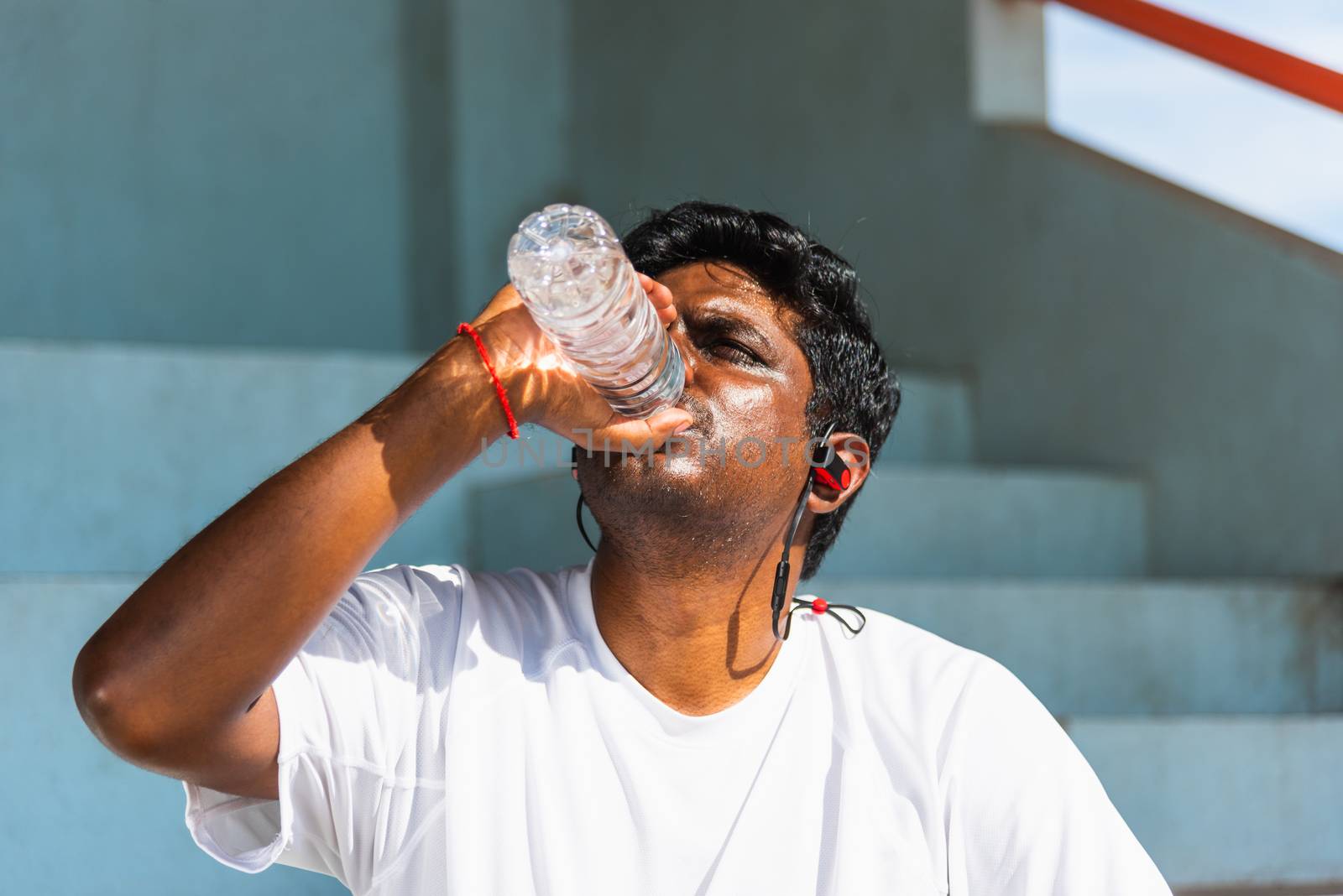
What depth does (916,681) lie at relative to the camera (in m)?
1.49

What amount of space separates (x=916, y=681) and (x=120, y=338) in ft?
12.3

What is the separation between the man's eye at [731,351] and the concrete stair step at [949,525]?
132 cm

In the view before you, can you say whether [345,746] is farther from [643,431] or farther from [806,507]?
[806,507]

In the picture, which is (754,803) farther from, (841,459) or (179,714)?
(179,714)

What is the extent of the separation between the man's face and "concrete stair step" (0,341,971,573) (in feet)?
5.17

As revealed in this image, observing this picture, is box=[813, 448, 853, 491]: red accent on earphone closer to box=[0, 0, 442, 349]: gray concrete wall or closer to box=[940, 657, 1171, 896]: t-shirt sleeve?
box=[940, 657, 1171, 896]: t-shirt sleeve

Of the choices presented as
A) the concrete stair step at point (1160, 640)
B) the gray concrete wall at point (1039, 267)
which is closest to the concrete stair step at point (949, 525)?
the gray concrete wall at point (1039, 267)

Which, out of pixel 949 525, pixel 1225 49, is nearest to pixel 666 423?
pixel 949 525

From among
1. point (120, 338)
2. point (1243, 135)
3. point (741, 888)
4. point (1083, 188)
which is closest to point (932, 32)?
point (1083, 188)

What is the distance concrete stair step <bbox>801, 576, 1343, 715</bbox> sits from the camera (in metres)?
2.73

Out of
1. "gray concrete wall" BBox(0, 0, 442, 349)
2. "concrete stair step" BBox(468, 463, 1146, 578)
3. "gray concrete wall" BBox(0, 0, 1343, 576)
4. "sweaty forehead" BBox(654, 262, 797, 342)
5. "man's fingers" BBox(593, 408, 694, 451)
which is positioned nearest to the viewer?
"man's fingers" BBox(593, 408, 694, 451)

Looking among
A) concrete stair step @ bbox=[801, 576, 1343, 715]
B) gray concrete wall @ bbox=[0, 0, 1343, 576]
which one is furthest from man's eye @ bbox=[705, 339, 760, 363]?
gray concrete wall @ bbox=[0, 0, 1343, 576]

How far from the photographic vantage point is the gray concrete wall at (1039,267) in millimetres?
2998

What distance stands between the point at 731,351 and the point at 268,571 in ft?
1.93
